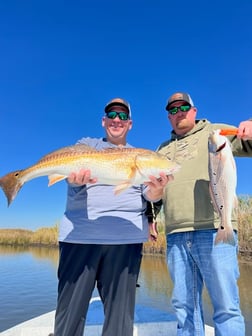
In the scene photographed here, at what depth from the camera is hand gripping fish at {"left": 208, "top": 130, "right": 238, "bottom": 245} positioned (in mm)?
2873

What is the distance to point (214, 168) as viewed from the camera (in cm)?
296

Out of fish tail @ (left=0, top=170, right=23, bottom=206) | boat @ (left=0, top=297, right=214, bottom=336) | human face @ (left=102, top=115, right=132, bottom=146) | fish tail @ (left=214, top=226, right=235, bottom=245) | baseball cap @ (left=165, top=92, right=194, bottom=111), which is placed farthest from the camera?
boat @ (left=0, top=297, right=214, bottom=336)

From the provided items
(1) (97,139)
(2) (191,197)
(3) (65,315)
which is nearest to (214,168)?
(2) (191,197)

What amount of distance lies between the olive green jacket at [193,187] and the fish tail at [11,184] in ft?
5.28

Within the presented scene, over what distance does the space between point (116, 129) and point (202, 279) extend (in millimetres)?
1867

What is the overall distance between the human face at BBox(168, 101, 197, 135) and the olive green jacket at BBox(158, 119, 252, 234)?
8 centimetres

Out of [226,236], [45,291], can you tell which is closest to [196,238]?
[226,236]

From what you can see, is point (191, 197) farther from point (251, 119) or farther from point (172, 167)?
point (251, 119)

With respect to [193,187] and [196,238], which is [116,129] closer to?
[193,187]

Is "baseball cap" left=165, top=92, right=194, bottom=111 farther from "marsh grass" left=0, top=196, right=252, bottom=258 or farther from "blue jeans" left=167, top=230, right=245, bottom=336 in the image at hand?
"marsh grass" left=0, top=196, right=252, bottom=258

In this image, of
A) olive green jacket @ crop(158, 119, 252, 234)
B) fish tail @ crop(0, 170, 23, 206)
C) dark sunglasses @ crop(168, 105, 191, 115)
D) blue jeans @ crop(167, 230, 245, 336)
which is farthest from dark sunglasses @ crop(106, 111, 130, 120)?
blue jeans @ crop(167, 230, 245, 336)

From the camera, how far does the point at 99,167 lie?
2.90 m

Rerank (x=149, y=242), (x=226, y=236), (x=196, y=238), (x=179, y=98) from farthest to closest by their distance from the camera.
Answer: (x=149, y=242)
(x=179, y=98)
(x=196, y=238)
(x=226, y=236)

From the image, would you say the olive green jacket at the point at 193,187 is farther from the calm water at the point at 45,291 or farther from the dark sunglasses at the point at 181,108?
the calm water at the point at 45,291
